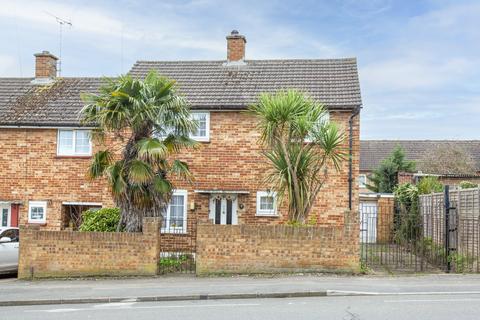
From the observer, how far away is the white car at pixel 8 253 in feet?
57.2

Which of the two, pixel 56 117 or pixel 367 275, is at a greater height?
pixel 56 117

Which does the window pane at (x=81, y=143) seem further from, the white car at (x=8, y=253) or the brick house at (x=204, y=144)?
the white car at (x=8, y=253)

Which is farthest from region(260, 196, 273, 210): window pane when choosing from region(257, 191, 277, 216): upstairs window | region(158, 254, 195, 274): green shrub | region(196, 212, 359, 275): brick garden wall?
region(196, 212, 359, 275): brick garden wall

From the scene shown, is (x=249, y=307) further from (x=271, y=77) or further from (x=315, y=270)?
(x=271, y=77)

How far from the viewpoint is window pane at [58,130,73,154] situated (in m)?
23.6

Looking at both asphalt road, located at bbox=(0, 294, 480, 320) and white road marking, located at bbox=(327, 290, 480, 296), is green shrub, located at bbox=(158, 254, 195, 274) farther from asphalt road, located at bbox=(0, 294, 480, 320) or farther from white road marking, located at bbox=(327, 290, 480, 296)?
white road marking, located at bbox=(327, 290, 480, 296)

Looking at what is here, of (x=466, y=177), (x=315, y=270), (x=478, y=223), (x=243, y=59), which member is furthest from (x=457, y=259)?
(x=466, y=177)

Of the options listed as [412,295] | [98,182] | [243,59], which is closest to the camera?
[412,295]

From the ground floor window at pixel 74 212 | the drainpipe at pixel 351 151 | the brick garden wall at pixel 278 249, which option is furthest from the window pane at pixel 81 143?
the drainpipe at pixel 351 151

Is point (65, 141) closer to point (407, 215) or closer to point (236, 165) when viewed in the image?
point (236, 165)

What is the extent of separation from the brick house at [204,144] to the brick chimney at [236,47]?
0.14ft

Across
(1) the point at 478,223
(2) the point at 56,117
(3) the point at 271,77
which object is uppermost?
(3) the point at 271,77

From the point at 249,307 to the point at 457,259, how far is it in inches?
301

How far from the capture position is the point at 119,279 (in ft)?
53.3
